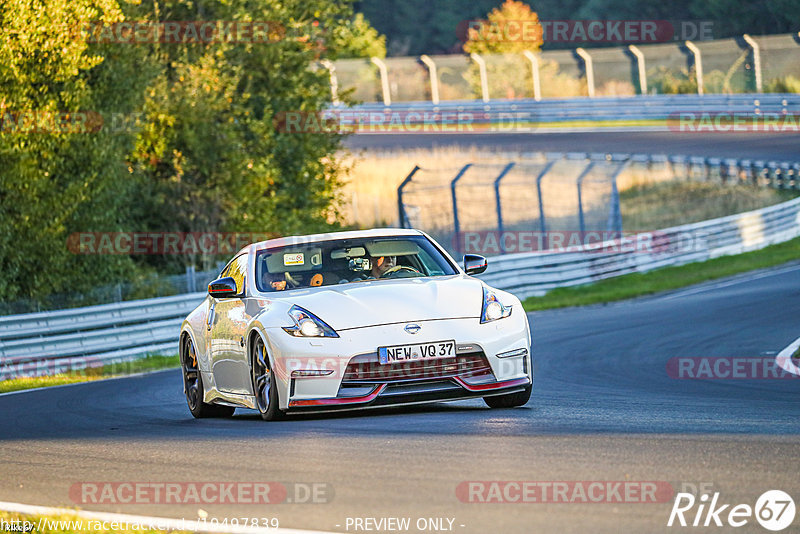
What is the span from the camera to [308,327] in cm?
890

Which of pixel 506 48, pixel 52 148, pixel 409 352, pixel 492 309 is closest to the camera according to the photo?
pixel 409 352

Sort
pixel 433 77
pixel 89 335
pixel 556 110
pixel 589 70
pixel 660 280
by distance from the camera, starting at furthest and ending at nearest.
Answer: pixel 433 77
pixel 589 70
pixel 556 110
pixel 660 280
pixel 89 335

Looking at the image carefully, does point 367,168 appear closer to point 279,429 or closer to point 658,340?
point 658,340

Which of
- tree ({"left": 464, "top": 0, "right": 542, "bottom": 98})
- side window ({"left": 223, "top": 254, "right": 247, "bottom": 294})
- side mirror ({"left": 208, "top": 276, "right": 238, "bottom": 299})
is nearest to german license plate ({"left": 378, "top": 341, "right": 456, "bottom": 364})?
side mirror ({"left": 208, "top": 276, "right": 238, "bottom": 299})

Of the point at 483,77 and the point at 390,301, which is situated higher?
the point at 390,301

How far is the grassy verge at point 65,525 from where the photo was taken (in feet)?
18.8

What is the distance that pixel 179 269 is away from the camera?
88.3 ft

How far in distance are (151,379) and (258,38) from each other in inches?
582

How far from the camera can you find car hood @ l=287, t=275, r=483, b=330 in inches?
350

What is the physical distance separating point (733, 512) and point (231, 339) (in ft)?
17.4

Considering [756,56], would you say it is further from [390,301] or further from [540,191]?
[390,301]

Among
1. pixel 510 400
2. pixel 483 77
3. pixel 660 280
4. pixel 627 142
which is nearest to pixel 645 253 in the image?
pixel 660 280

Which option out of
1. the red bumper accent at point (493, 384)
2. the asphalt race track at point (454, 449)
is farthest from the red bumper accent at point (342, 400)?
the red bumper accent at point (493, 384)

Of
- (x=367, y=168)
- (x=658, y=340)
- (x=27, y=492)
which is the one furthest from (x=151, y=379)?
(x=367, y=168)
